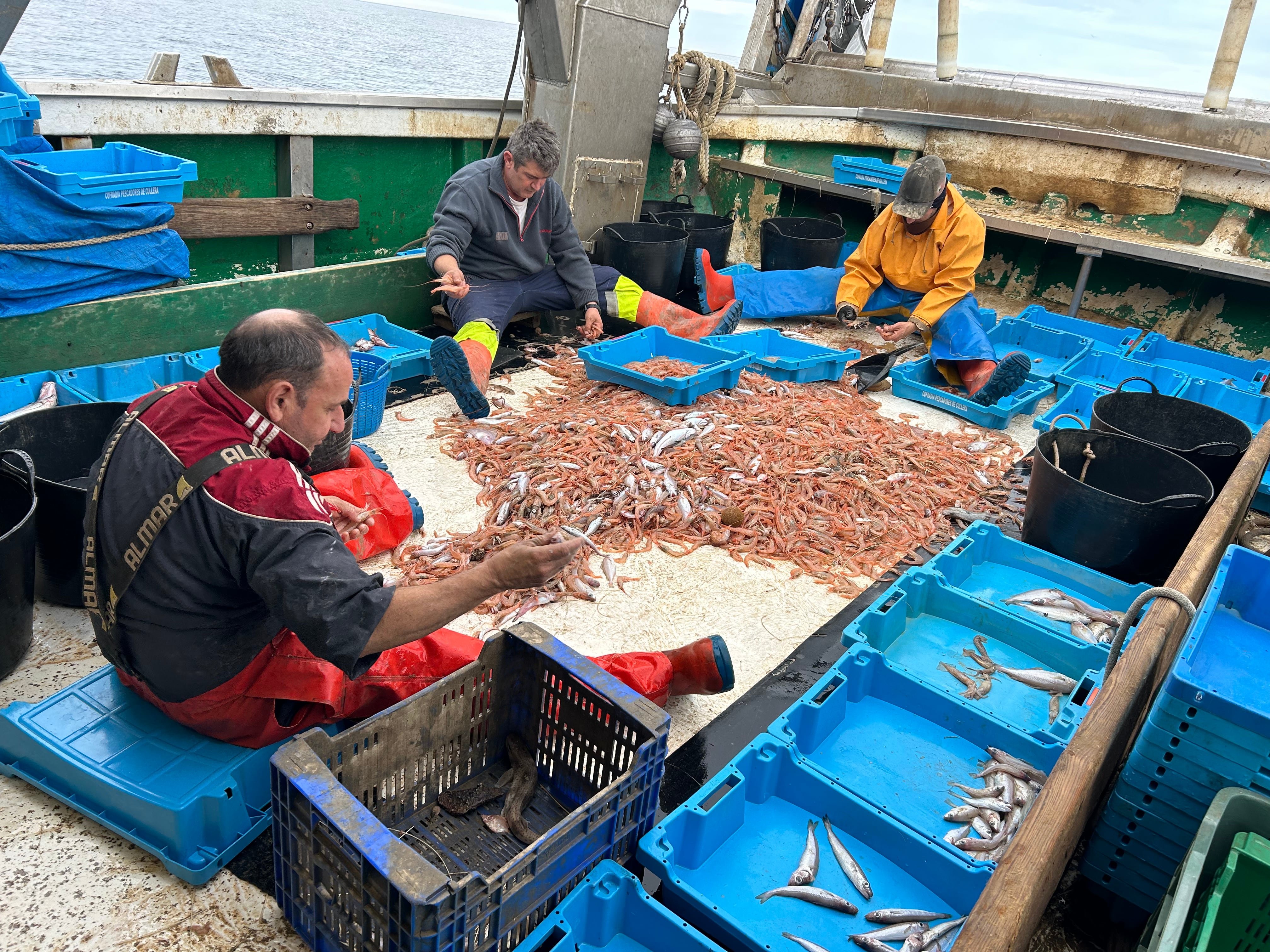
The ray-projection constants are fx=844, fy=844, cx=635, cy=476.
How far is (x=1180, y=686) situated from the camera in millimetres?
2332

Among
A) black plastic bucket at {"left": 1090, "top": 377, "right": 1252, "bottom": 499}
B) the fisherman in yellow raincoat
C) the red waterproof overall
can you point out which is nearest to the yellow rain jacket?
the fisherman in yellow raincoat

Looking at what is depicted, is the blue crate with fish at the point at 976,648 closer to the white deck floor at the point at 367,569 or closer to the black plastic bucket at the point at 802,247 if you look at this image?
the white deck floor at the point at 367,569

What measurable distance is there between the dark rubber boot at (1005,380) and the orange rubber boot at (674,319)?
2.16 metres

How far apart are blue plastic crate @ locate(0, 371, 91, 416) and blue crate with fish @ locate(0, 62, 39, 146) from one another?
1.31 meters

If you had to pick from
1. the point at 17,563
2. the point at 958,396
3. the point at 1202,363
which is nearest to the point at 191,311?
the point at 17,563

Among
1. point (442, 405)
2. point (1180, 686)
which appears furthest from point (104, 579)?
point (442, 405)

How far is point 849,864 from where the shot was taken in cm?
268

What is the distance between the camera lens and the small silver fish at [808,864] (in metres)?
2.62

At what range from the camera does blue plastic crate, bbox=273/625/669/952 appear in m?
1.95

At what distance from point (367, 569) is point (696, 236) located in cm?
574

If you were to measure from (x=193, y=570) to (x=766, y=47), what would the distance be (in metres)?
15.2

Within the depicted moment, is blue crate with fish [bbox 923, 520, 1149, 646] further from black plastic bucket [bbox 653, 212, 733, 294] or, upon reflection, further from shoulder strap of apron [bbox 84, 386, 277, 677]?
black plastic bucket [bbox 653, 212, 733, 294]

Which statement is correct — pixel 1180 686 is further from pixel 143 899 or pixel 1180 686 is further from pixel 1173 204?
pixel 1173 204

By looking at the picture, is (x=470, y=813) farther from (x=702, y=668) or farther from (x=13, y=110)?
(x=13, y=110)
